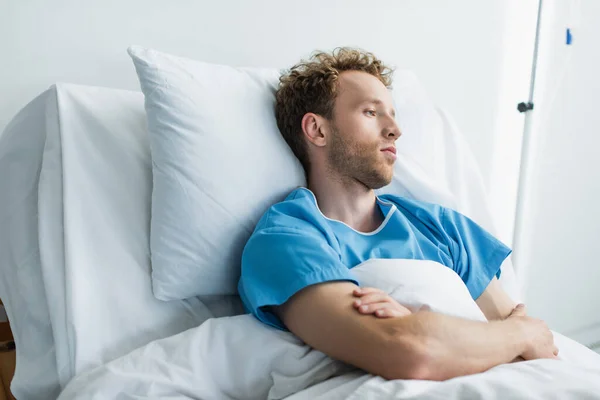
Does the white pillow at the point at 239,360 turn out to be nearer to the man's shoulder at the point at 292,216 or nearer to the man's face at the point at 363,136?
the man's shoulder at the point at 292,216

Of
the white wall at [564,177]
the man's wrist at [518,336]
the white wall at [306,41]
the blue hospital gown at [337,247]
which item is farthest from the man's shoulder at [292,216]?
the white wall at [564,177]

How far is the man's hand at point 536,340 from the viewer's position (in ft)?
3.16

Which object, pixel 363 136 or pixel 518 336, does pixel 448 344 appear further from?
pixel 363 136

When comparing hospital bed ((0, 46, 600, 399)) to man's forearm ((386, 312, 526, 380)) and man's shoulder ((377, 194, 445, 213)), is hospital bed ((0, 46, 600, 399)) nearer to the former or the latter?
man's forearm ((386, 312, 526, 380))

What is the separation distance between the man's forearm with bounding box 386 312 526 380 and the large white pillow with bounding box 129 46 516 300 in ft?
1.23

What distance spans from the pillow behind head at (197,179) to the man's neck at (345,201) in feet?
0.41

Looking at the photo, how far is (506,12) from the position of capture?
1.92 metres

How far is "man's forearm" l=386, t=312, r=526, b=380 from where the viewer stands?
0.82 m

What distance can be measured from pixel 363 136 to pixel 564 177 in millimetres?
1181

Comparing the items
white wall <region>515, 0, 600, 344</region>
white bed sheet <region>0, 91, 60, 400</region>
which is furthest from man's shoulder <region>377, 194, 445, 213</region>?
white wall <region>515, 0, 600, 344</region>

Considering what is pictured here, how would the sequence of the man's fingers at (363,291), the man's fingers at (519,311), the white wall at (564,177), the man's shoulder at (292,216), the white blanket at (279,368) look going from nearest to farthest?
the white blanket at (279,368), the man's fingers at (363,291), the man's shoulder at (292,216), the man's fingers at (519,311), the white wall at (564,177)

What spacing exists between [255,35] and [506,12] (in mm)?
948

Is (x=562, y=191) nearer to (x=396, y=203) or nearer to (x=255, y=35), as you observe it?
(x=396, y=203)

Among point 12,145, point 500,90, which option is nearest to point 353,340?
point 12,145
